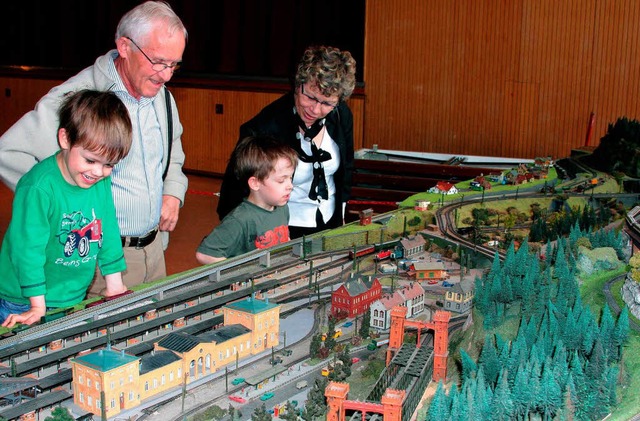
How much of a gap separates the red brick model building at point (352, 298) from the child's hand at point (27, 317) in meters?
2.34

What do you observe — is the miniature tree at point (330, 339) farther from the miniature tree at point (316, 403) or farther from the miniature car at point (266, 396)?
the miniature car at point (266, 396)

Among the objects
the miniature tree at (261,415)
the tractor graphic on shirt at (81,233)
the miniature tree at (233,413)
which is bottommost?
the miniature tree at (233,413)

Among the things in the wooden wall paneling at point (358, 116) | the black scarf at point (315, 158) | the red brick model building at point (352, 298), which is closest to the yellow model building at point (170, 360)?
the red brick model building at point (352, 298)

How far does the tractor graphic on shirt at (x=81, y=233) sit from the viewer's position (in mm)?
6004

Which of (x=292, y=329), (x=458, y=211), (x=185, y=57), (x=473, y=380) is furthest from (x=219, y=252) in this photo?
(x=185, y=57)

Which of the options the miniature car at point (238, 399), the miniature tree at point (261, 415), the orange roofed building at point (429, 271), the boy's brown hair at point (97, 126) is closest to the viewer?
the miniature tree at point (261, 415)

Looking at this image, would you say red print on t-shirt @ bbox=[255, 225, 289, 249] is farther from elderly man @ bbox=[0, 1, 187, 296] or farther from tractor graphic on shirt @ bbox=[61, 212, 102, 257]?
tractor graphic on shirt @ bbox=[61, 212, 102, 257]

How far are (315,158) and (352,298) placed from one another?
257 centimetres

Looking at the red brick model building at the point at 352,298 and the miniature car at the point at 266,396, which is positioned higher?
the red brick model building at the point at 352,298

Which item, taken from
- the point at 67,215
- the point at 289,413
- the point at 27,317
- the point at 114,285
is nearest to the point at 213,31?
the point at 114,285

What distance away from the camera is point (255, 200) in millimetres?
8273

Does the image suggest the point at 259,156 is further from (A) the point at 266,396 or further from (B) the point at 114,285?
(A) the point at 266,396

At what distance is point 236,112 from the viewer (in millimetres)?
23891

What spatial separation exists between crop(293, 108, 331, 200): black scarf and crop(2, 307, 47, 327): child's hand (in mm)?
3900
